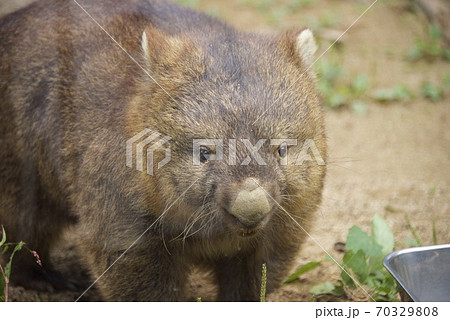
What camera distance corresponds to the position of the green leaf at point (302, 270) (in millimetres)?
3938

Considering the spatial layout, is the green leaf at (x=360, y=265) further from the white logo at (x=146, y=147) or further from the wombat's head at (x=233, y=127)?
the white logo at (x=146, y=147)

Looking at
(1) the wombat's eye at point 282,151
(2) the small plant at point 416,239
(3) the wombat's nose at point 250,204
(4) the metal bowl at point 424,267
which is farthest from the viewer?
(2) the small plant at point 416,239

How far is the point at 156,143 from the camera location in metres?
3.19

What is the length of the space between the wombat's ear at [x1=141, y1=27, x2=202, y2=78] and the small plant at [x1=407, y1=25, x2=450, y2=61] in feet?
11.5

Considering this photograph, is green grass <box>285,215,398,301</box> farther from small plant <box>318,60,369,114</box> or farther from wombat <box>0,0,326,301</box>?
small plant <box>318,60,369,114</box>

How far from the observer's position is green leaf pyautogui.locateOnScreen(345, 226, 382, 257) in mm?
3914

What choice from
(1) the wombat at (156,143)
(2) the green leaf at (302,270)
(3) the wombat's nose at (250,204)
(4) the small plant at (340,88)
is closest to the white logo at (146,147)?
(1) the wombat at (156,143)

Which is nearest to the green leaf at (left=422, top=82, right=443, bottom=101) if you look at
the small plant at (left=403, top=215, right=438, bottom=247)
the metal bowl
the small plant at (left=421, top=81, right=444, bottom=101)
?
the small plant at (left=421, top=81, right=444, bottom=101)

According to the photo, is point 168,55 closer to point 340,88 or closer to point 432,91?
point 340,88

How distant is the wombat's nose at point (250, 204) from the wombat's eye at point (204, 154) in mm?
228

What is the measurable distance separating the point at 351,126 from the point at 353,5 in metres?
1.48
